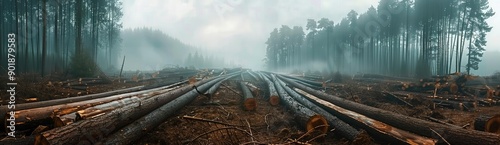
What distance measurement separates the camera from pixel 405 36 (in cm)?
3772

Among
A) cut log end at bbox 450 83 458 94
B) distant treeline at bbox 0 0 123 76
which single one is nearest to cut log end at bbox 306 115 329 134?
cut log end at bbox 450 83 458 94

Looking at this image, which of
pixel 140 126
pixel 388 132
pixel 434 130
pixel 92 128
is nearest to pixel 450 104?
pixel 434 130

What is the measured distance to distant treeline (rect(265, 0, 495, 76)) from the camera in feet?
85.8

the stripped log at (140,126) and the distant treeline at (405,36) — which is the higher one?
the distant treeline at (405,36)

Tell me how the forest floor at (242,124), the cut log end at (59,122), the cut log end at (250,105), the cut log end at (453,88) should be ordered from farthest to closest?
the cut log end at (453,88), the cut log end at (250,105), the forest floor at (242,124), the cut log end at (59,122)

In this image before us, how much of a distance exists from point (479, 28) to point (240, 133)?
110ft

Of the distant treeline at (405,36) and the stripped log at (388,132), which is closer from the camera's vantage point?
the stripped log at (388,132)

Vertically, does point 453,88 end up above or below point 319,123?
above

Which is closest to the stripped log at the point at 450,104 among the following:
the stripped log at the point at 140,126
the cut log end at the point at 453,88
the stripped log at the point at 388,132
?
the cut log end at the point at 453,88

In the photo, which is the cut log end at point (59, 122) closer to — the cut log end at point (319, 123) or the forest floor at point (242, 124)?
the forest floor at point (242, 124)

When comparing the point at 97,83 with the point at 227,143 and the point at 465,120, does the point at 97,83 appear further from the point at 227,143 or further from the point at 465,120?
the point at 465,120

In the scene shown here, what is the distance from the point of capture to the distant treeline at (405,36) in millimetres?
26156

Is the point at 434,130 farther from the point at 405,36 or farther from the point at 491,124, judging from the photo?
the point at 405,36

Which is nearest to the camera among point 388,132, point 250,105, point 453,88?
point 388,132
